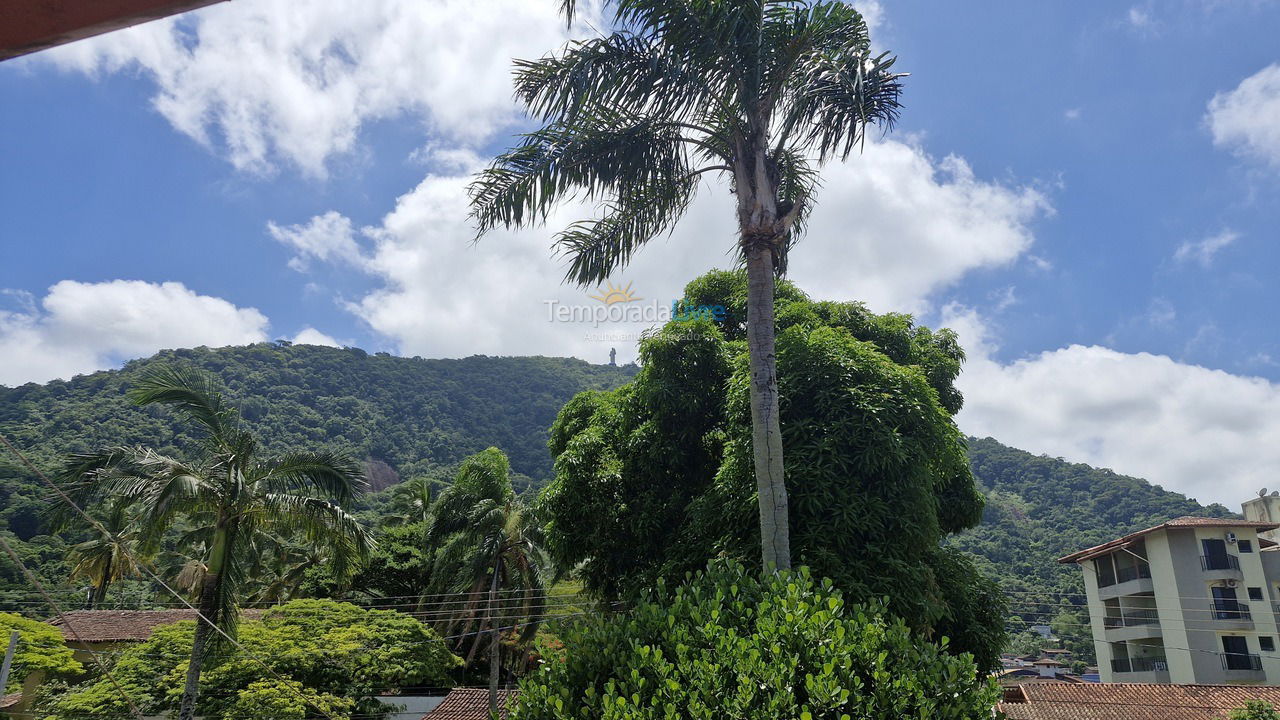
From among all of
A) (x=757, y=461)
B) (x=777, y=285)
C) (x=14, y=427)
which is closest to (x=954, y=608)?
(x=757, y=461)

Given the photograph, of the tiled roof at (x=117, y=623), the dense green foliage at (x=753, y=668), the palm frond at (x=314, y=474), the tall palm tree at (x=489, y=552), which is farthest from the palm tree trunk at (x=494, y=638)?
the dense green foliage at (x=753, y=668)

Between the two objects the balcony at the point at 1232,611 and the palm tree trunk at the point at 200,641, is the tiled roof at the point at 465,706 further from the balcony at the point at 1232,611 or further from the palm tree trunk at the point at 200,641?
the balcony at the point at 1232,611

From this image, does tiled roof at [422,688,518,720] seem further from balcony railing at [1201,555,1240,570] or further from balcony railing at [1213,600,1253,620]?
balcony railing at [1201,555,1240,570]

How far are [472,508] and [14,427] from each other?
29.3 meters

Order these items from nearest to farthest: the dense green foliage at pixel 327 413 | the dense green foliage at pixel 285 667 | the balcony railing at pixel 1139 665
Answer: the dense green foliage at pixel 285 667, the balcony railing at pixel 1139 665, the dense green foliage at pixel 327 413

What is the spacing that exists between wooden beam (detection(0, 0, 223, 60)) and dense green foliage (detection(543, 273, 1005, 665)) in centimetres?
897

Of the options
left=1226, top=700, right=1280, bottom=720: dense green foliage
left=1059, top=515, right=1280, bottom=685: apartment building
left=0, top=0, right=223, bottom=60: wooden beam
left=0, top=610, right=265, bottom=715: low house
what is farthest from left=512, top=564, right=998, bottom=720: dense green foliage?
left=1059, top=515, right=1280, bottom=685: apartment building

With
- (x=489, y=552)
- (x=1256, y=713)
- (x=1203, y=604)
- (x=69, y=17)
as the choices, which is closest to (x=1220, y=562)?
(x=1203, y=604)

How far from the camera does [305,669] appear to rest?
1962 cm

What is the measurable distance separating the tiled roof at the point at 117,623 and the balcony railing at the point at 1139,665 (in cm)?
3913

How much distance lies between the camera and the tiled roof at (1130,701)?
82.5 ft

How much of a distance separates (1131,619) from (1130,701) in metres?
14.8

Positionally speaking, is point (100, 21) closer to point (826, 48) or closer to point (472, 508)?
point (826, 48)

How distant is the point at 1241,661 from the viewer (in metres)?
34.3
